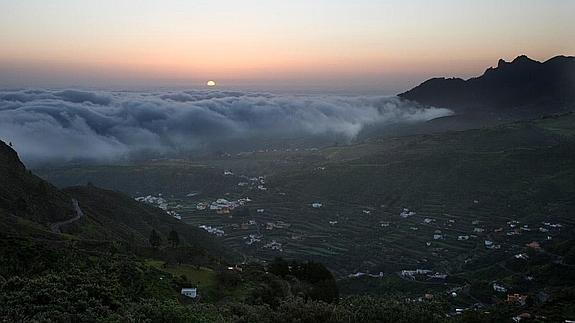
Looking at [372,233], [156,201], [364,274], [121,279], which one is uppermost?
[121,279]

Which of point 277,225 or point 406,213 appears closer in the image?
point 277,225

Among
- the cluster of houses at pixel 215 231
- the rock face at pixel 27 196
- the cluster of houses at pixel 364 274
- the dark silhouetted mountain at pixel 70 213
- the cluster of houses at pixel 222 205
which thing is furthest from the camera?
the cluster of houses at pixel 222 205

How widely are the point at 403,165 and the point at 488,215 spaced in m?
30.8

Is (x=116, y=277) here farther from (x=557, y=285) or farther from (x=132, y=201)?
(x=132, y=201)

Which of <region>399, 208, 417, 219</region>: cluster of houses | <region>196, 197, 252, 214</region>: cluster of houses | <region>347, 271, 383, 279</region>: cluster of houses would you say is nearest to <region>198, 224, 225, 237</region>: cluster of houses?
<region>196, 197, 252, 214</region>: cluster of houses

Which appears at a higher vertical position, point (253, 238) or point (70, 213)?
point (70, 213)

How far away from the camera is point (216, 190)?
409ft

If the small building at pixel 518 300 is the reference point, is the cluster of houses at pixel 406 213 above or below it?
below

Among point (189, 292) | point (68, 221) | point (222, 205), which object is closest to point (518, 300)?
point (189, 292)

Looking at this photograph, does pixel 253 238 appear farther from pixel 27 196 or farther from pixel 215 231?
pixel 27 196

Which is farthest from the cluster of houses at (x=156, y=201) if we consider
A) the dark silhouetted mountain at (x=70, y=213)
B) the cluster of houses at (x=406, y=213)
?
the cluster of houses at (x=406, y=213)

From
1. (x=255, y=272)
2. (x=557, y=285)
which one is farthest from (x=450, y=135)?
(x=255, y=272)

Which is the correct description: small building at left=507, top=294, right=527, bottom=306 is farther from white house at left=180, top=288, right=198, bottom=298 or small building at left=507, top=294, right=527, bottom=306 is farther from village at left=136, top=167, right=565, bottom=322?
white house at left=180, top=288, right=198, bottom=298

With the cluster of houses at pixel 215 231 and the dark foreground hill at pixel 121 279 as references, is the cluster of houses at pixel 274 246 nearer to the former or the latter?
the dark foreground hill at pixel 121 279
